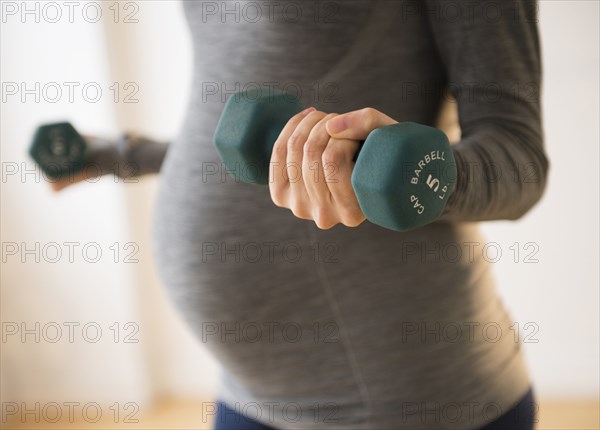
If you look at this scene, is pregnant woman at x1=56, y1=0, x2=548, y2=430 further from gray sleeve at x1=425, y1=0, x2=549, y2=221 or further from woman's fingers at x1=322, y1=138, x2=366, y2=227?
woman's fingers at x1=322, y1=138, x2=366, y2=227

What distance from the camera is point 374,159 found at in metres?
0.43

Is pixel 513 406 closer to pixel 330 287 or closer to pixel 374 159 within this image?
pixel 330 287

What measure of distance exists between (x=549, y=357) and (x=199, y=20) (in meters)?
1.43

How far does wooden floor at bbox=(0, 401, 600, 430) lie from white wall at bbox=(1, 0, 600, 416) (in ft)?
0.13

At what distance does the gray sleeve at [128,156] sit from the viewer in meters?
0.87

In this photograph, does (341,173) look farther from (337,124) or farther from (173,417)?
(173,417)

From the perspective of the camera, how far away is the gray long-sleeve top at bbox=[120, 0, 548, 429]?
56 centimetres

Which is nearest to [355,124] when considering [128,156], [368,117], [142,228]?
[368,117]

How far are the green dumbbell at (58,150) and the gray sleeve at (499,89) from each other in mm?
497

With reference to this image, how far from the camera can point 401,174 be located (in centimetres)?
43

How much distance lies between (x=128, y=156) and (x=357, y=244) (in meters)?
0.39

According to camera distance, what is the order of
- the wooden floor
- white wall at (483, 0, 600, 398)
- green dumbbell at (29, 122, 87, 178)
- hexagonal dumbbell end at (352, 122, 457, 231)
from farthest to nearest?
the wooden floor → white wall at (483, 0, 600, 398) → green dumbbell at (29, 122, 87, 178) → hexagonal dumbbell end at (352, 122, 457, 231)

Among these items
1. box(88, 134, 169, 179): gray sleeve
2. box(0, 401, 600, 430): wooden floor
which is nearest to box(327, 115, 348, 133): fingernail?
box(88, 134, 169, 179): gray sleeve

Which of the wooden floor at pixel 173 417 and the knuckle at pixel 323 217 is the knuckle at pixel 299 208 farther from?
the wooden floor at pixel 173 417
